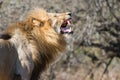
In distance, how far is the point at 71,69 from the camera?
10344 millimetres

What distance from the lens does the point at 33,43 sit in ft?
23.4

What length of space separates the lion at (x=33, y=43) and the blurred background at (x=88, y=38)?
2.56 metres

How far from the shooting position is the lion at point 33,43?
664cm

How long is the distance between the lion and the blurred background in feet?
8.41

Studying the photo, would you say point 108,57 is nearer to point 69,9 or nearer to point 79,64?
point 79,64

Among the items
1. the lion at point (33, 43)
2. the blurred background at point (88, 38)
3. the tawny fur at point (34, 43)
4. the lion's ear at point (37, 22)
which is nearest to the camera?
the lion at point (33, 43)

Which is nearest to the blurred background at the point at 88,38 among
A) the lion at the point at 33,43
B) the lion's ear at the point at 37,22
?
the lion at the point at 33,43

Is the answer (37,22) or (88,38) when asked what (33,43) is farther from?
(88,38)

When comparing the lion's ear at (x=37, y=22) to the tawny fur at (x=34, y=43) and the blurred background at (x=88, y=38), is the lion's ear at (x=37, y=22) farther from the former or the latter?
the blurred background at (x=88, y=38)

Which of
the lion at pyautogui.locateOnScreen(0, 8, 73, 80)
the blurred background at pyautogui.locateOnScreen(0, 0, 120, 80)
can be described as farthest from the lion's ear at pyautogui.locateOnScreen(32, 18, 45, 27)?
the blurred background at pyautogui.locateOnScreen(0, 0, 120, 80)

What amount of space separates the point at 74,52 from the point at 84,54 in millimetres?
212

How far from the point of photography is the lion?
6.64 m

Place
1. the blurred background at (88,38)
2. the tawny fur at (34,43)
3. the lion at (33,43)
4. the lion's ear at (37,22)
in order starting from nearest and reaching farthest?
the lion at (33,43) → the tawny fur at (34,43) → the lion's ear at (37,22) → the blurred background at (88,38)

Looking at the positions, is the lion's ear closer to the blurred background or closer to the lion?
the lion
